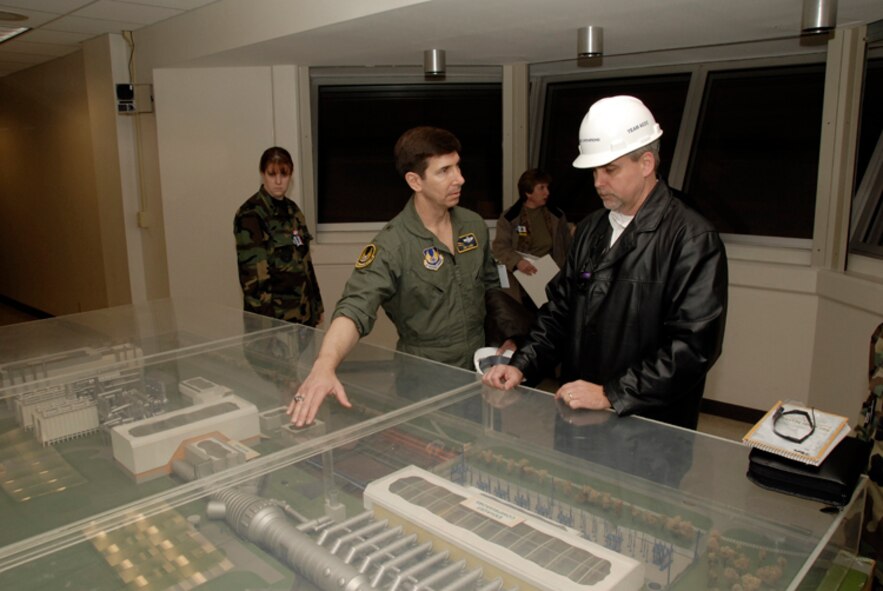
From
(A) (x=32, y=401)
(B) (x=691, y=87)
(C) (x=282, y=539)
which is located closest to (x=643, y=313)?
(C) (x=282, y=539)

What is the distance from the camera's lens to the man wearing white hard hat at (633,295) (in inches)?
62.6

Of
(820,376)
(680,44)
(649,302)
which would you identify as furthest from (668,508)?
(680,44)

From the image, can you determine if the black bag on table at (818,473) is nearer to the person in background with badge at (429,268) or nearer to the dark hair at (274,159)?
the person in background with badge at (429,268)

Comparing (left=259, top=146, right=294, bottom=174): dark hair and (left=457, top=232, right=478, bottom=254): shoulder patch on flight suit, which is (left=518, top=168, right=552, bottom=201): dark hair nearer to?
(left=259, top=146, right=294, bottom=174): dark hair

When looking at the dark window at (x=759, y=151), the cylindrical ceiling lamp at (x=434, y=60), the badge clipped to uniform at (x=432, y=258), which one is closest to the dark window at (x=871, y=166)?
the dark window at (x=759, y=151)

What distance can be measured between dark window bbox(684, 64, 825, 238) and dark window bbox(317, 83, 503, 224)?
155cm

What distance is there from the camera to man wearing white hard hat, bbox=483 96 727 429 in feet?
5.22

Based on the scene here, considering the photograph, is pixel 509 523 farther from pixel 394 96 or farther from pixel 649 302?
pixel 394 96

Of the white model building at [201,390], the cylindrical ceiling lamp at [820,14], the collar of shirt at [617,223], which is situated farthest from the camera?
the cylindrical ceiling lamp at [820,14]

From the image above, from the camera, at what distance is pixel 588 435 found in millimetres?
1423

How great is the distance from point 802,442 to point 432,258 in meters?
1.20

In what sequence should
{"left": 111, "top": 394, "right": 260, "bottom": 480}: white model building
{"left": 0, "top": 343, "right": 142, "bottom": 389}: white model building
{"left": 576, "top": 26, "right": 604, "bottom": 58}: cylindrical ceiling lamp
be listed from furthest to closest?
{"left": 576, "top": 26, "right": 604, "bottom": 58}: cylindrical ceiling lamp < {"left": 0, "top": 343, "right": 142, "bottom": 389}: white model building < {"left": 111, "top": 394, "right": 260, "bottom": 480}: white model building

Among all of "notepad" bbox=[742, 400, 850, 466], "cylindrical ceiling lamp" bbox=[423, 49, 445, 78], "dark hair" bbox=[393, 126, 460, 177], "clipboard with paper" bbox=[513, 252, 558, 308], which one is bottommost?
"clipboard with paper" bbox=[513, 252, 558, 308]

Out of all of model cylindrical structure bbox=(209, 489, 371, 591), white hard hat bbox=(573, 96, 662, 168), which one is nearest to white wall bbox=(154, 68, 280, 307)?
white hard hat bbox=(573, 96, 662, 168)
